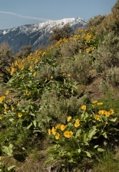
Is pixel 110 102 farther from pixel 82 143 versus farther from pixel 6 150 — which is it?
pixel 6 150

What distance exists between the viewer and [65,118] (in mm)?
8133

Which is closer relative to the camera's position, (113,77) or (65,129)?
(65,129)

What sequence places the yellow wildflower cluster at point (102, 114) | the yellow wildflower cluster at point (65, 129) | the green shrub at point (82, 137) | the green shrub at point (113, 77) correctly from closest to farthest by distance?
the green shrub at point (82, 137) → the yellow wildflower cluster at point (65, 129) → the yellow wildflower cluster at point (102, 114) → the green shrub at point (113, 77)

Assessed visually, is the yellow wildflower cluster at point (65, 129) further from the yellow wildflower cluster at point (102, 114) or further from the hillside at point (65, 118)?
the yellow wildflower cluster at point (102, 114)

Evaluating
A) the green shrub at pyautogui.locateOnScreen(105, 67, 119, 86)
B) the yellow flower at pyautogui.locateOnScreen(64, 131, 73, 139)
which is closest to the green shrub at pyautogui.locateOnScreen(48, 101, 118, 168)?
the yellow flower at pyautogui.locateOnScreen(64, 131, 73, 139)

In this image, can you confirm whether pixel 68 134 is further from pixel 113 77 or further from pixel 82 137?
pixel 113 77

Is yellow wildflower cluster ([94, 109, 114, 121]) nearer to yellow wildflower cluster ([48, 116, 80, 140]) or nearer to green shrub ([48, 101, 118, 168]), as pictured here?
green shrub ([48, 101, 118, 168])

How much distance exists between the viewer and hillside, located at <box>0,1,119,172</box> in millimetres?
7102

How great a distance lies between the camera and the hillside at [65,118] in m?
7.10

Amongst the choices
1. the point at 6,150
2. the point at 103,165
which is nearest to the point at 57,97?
the point at 6,150

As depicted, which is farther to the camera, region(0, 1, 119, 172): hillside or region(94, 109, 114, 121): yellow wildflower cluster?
region(94, 109, 114, 121): yellow wildflower cluster

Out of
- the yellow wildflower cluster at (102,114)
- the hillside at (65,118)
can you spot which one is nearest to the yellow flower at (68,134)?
the hillside at (65,118)

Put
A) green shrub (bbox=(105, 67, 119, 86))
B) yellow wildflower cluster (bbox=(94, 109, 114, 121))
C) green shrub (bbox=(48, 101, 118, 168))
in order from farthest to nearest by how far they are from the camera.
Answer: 1. green shrub (bbox=(105, 67, 119, 86))
2. yellow wildflower cluster (bbox=(94, 109, 114, 121))
3. green shrub (bbox=(48, 101, 118, 168))

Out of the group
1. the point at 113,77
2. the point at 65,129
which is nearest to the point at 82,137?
the point at 65,129
